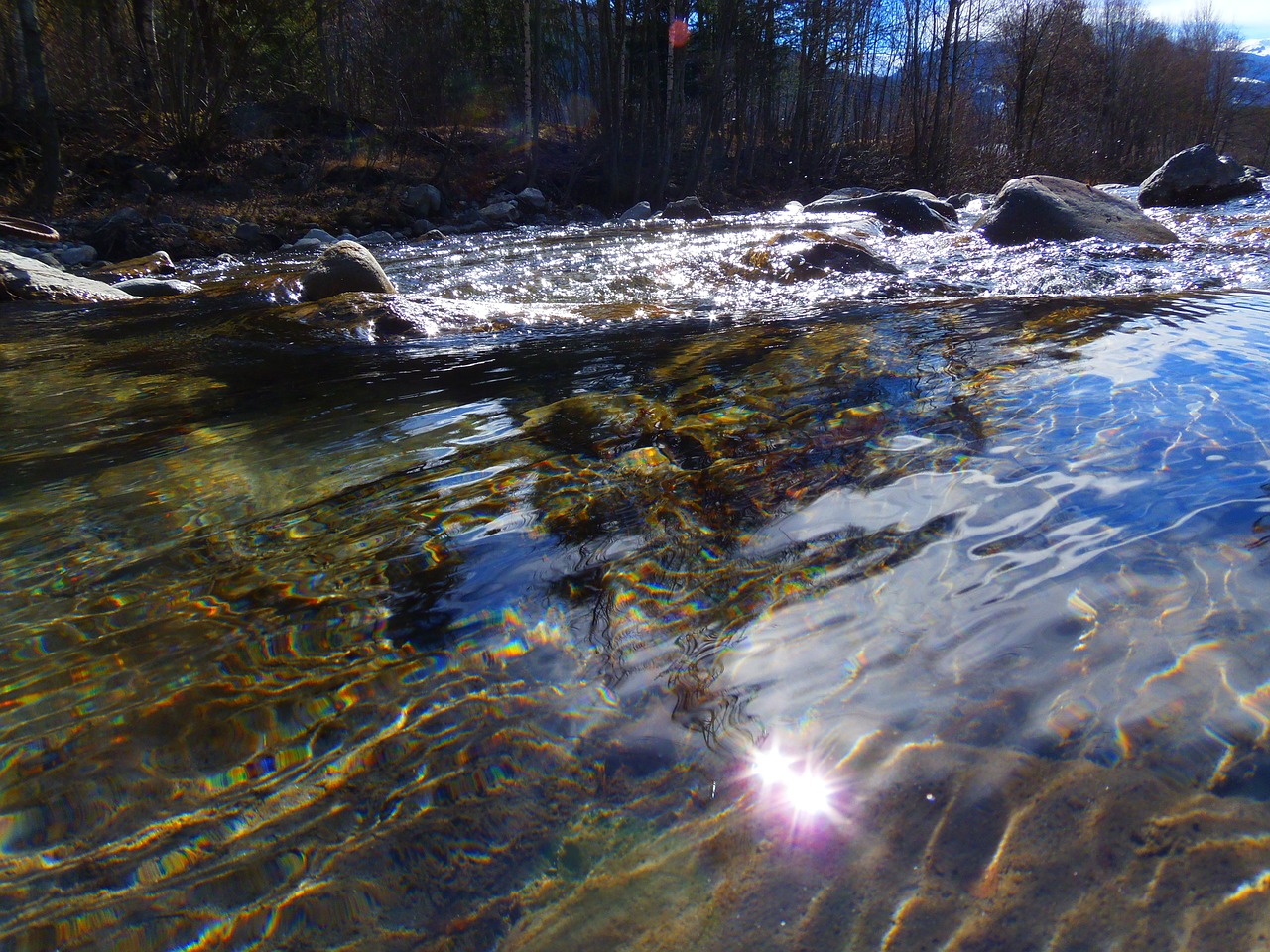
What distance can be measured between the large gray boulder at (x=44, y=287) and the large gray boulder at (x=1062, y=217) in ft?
31.2

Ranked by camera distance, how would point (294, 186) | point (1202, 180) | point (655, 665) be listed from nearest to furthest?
1. point (655, 665)
2. point (1202, 180)
3. point (294, 186)

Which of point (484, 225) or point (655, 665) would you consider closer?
point (655, 665)

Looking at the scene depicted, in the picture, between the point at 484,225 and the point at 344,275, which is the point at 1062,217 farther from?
the point at 484,225

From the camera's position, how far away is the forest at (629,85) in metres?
14.6

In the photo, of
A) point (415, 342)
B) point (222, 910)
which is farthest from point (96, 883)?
point (415, 342)

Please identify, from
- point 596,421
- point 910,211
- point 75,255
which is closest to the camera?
point 596,421

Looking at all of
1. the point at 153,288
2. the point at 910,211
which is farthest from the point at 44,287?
the point at 910,211

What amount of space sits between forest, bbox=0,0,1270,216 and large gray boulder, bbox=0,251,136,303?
6.18 meters

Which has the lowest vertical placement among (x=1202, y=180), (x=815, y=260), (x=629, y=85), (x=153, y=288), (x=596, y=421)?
(x=596, y=421)

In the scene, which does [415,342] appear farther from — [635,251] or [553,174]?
[553,174]

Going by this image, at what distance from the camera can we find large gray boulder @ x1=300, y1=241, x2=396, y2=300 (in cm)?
628

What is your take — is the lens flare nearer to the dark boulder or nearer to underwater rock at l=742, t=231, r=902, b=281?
underwater rock at l=742, t=231, r=902, b=281

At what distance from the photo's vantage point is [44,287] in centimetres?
724

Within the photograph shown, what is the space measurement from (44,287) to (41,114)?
6.50m
